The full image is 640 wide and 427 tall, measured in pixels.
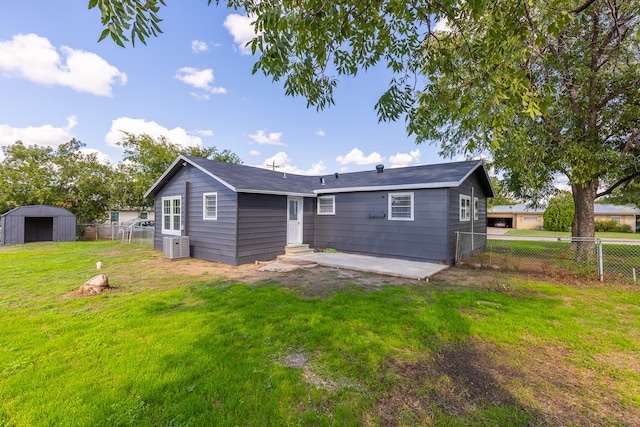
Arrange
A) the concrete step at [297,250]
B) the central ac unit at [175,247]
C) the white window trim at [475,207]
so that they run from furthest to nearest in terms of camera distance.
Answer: the white window trim at [475,207]
the concrete step at [297,250]
the central ac unit at [175,247]


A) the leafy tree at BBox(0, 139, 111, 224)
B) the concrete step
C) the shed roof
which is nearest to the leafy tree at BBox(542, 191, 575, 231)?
the concrete step

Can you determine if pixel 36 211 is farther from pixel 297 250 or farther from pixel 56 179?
pixel 297 250

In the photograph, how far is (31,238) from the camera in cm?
1534

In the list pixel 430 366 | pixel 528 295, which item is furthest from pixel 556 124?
pixel 430 366

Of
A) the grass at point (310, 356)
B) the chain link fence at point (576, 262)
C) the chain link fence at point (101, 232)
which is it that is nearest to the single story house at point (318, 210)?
the chain link fence at point (576, 262)

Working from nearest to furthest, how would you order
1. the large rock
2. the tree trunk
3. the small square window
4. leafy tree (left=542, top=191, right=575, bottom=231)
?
the large rock
the tree trunk
the small square window
leafy tree (left=542, top=191, right=575, bottom=231)

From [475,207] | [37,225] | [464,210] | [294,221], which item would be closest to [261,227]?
[294,221]

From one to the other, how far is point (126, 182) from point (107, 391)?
66.7 feet

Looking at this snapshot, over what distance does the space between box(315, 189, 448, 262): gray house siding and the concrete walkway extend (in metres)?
0.44

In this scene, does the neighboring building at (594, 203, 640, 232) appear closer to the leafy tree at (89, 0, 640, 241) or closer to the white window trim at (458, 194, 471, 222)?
the leafy tree at (89, 0, 640, 241)

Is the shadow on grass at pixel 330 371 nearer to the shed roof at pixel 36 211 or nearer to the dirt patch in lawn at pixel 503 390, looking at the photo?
the dirt patch in lawn at pixel 503 390

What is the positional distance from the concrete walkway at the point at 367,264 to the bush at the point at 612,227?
27778mm

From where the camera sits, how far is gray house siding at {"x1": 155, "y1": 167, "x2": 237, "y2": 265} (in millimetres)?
8344

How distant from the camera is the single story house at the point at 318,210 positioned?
828cm
